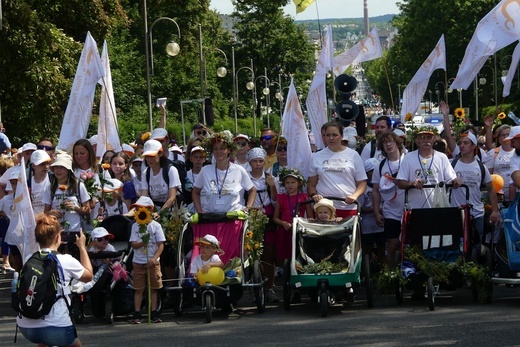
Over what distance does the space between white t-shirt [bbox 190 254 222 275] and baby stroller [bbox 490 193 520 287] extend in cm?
287

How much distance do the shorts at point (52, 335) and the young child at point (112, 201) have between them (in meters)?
5.53

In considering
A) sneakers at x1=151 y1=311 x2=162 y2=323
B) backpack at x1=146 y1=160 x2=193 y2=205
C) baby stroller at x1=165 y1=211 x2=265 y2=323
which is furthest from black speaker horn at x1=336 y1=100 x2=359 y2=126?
sneakers at x1=151 y1=311 x2=162 y2=323

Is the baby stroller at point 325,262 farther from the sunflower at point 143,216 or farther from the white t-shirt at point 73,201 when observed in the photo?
the white t-shirt at point 73,201

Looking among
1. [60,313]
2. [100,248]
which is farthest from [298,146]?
[60,313]

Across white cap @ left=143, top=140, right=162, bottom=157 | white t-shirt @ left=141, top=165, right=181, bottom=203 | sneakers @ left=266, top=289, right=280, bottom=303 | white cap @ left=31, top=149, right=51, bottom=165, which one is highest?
white cap @ left=143, top=140, right=162, bottom=157

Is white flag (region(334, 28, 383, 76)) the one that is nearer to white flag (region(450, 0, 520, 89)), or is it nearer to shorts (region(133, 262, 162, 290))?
white flag (region(450, 0, 520, 89))

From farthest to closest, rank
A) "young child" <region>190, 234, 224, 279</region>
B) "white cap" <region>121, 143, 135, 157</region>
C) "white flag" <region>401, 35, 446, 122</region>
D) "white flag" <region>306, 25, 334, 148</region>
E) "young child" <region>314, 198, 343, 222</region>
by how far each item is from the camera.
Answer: "white flag" <region>401, 35, 446, 122</region> → "white cap" <region>121, 143, 135, 157</region> → "white flag" <region>306, 25, 334, 148</region> → "young child" <region>314, 198, 343, 222</region> → "young child" <region>190, 234, 224, 279</region>

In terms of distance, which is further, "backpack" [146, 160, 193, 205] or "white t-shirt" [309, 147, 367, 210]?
"backpack" [146, 160, 193, 205]

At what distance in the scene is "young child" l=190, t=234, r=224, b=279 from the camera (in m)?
12.6

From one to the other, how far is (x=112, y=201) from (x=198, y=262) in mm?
1979

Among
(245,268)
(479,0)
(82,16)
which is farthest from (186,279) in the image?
(479,0)

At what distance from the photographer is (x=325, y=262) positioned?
12.8 m

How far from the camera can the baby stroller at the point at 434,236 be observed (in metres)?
12.9

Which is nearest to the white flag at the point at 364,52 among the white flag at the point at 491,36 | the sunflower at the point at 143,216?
the white flag at the point at 491,36
